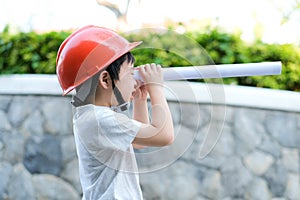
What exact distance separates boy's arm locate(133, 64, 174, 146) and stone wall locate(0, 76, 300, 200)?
111 inches

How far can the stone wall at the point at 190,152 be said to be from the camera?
5188mm

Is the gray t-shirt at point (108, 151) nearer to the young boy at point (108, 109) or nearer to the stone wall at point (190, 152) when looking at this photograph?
the young boy at point (108, 109)

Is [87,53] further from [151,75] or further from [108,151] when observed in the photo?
[108,151]

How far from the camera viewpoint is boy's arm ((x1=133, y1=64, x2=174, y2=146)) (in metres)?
2.24

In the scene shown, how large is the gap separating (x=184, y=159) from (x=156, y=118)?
295 centimetres

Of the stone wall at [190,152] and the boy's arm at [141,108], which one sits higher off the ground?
→ the boy's arm at [141,108]

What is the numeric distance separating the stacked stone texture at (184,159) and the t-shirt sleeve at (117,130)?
2.88 metres

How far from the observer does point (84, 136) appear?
89.2 inches

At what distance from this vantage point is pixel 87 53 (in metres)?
2.26

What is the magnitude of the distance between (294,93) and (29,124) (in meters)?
2.34

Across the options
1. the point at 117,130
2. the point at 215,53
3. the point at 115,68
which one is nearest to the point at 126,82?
the point at 115,68

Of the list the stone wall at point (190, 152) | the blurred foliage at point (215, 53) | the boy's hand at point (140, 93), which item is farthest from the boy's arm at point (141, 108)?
the blurred foliage at point (215, 53)

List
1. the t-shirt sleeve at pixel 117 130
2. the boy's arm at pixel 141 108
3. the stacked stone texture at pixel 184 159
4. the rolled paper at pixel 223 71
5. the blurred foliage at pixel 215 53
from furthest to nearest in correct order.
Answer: the blurred foliage at pixel 215 53
the stacked stone texture at pixel 184 159
the boy's arm at pixel 141 108
the rolled paper at pixel 223 71
the t-shirt sleeve at pixel 117 130

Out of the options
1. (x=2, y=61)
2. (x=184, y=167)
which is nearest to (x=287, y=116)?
(x=184, y=167)
